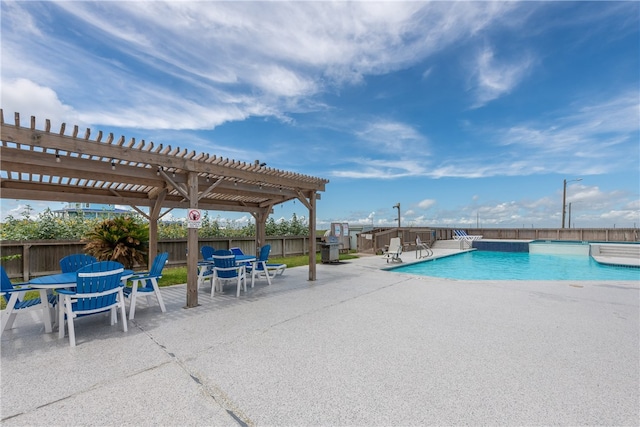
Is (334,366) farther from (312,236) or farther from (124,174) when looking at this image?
(312,236)

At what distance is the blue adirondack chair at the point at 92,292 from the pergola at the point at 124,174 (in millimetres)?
1239

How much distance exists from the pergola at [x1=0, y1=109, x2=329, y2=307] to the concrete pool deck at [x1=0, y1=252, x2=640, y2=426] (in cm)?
181

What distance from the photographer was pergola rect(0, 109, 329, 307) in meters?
3.80

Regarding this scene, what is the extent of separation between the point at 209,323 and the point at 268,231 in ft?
34.1

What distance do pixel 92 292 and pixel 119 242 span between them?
5392 millimetres

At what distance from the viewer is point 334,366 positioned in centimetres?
270

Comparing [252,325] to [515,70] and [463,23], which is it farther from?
[515,70]

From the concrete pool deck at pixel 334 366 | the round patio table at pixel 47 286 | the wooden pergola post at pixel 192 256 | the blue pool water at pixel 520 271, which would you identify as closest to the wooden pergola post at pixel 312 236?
the concrete pool deck at pixel 334 366

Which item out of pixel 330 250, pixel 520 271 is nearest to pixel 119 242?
pixel 330 250

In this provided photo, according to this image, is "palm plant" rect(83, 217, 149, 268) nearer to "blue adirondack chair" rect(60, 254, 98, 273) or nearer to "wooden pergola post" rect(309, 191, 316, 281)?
"blue adirondack chair" rect(60, 254, 98, 273)

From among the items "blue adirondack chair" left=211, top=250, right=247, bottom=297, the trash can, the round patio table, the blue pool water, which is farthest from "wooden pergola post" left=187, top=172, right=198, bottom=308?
the blue pool water

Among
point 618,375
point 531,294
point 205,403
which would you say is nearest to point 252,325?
point 205,403

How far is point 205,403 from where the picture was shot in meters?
2.10

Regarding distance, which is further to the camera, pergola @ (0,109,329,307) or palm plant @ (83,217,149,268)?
palm plant @ (83,217,149,268)
